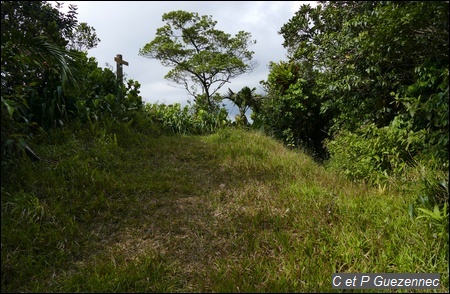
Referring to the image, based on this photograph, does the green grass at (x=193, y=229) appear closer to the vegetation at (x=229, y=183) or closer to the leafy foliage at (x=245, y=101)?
the vegetation at (x=229, y=183)

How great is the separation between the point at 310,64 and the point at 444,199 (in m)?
3.80

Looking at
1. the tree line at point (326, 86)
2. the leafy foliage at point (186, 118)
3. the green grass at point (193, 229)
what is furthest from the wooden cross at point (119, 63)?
the green grass at point (193, 229)

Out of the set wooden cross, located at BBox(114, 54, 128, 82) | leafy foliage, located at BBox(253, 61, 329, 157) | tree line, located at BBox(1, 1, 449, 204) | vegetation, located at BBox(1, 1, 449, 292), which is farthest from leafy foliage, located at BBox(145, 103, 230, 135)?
vegetation, located at BBox(1, 1, 449, 292)

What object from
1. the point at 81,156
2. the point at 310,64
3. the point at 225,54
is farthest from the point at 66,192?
the point at 225,54

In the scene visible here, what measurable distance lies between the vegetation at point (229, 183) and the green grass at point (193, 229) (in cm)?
1

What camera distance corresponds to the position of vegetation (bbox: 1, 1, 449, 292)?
1.96m

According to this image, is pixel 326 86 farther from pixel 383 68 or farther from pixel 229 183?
pixel 229 183

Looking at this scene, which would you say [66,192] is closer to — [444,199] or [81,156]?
[81,156]

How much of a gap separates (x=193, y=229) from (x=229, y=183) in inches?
42.3

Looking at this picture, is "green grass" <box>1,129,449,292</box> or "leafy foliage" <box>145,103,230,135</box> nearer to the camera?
"green grass" <box>1,129,449,292</box>

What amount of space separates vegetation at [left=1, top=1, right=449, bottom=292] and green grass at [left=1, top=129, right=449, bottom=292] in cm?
1

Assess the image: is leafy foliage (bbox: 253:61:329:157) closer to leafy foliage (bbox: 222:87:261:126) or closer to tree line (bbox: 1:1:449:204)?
tree line (bbox: 1:1:449:204)

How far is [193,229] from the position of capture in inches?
98.6

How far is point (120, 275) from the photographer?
73.4 inches
